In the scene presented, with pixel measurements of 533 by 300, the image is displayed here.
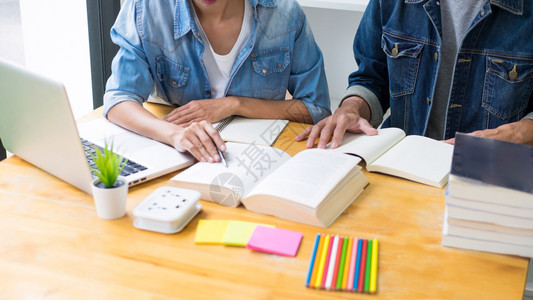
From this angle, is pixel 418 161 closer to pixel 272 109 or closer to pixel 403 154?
pixel 403 154

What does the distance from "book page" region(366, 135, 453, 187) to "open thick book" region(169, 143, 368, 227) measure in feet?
0.30

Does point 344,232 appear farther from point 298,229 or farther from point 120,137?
point 120,137

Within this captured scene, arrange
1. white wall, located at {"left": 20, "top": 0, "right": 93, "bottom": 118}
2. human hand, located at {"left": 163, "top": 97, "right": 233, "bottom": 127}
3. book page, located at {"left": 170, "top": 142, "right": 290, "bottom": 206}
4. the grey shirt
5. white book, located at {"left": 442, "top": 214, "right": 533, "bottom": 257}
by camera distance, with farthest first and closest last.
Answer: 1. white wall, located at {"left": 20, "top": 0, "right": 93, "bottom": 118}
2. the grey shirt
3. human hand, located at {"left": 163, "top": 97, "right": 233, "bottom": 127}
4. book page, located at {"left": 170, "top": 142, "right": 290, "bottom": 206}
5. white book, located at {"left": 442, "top": 214, "right": 533, "bottom": 257}

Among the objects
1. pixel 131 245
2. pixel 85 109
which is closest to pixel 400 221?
pixel 131 245

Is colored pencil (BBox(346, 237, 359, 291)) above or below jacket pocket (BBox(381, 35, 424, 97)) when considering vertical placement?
below

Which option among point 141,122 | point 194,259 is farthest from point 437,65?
point 194,259

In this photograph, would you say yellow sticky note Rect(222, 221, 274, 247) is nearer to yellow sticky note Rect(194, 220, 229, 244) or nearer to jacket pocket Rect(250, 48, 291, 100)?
yellow sticky note Rect(194, 220, 229, 244)

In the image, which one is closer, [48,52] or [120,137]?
[120,137]

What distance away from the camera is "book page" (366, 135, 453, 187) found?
1.18m

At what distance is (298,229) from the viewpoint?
1000 millimetres

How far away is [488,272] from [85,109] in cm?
237

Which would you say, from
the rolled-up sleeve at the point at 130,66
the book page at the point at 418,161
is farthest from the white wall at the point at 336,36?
the book page at the point at 418,161

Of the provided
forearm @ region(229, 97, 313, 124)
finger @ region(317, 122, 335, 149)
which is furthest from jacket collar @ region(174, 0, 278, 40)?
finger @ region(317, 122, 335, 149)

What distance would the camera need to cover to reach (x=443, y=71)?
1601 millimetres
